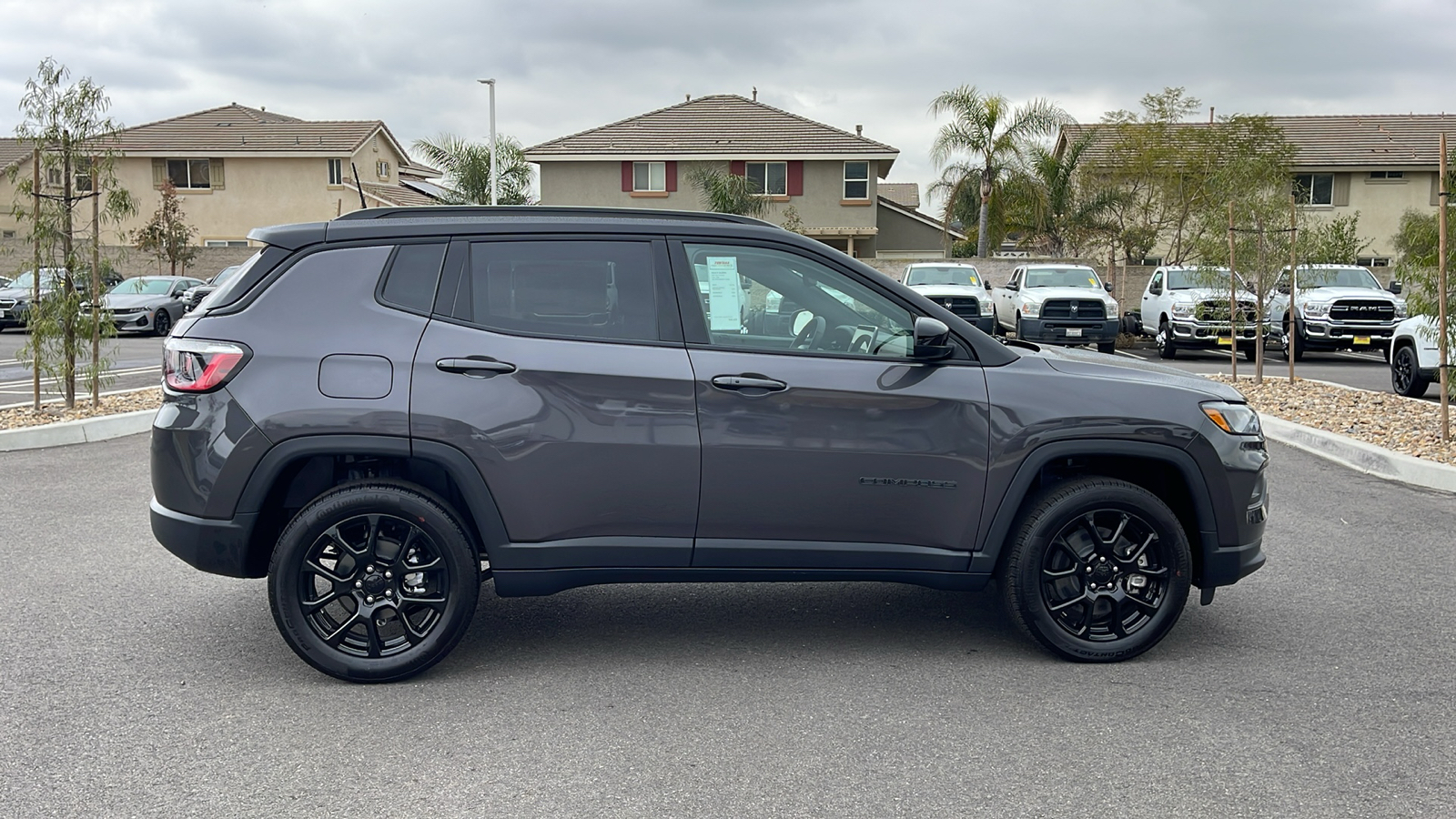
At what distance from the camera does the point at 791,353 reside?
191 inches

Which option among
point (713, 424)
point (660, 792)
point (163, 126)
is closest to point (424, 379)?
point (713, 424)

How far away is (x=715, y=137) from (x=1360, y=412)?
33823 mm

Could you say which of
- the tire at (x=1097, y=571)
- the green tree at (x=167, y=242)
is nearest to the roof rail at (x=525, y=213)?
the tire at (x=1097, y=571)

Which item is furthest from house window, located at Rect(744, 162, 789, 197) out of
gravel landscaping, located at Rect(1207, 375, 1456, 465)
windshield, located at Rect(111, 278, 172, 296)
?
gravel landscaping, located at Rect(1207, 375, 1456, 465)

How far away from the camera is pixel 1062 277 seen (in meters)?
24.7

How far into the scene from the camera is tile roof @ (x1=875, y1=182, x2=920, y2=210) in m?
88.1

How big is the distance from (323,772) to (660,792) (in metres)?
1.10

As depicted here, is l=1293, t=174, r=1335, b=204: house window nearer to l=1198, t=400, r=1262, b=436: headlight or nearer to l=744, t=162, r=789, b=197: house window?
l=744, t=162, r=789, b=197: house window

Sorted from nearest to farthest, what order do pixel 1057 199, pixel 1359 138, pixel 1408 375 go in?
pixel 1408 375 < pixel 1057 199 < pixel 1359 138

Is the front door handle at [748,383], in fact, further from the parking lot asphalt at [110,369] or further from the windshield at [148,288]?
the windshield at [148,288]

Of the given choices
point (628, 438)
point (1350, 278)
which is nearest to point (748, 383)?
point (628, 438)

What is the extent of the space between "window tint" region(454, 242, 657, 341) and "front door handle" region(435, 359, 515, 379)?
0.56 ft

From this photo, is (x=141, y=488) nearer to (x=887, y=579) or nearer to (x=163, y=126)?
(x=887, y=579)

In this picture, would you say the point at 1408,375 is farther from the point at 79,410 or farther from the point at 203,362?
the point at 79,410
